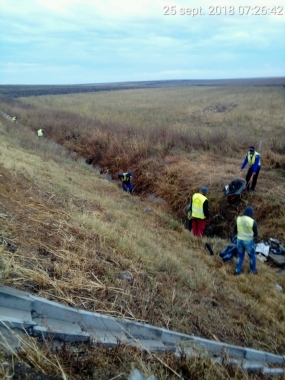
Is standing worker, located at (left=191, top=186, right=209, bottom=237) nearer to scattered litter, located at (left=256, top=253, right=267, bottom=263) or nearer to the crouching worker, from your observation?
scattered litter, located at (left=256, top=253, right=267, bottom=263)

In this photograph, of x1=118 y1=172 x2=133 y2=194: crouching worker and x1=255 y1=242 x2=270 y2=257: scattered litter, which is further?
x1=118 y1=172 x2=133 y2=194: crouching worker

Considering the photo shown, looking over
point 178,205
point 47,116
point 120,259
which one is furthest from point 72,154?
point 120,259

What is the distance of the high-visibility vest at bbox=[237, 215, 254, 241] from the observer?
23.2 ft

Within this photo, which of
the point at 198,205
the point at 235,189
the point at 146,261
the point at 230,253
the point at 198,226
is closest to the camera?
the point at 146,261

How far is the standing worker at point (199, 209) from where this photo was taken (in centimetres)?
868

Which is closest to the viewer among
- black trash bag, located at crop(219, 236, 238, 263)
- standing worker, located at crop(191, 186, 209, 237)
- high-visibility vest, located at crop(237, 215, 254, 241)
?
high-visibility vest, located at crop(237, 215, 254, 241)

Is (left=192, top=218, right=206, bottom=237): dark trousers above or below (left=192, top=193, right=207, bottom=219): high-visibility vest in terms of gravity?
below

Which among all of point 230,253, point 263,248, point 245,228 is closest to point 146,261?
point 245,228

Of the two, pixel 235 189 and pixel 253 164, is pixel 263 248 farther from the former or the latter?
pixel 253 164

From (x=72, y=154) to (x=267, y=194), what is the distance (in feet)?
39.9

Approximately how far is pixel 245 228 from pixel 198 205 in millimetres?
1835

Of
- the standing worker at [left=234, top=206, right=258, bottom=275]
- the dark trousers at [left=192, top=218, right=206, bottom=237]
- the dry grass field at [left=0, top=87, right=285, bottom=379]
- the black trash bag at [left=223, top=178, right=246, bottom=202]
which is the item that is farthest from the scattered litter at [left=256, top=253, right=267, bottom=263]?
the black trash bag at [left=223, top=178, right=246, bottom=202]

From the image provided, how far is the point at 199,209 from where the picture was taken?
8.79m

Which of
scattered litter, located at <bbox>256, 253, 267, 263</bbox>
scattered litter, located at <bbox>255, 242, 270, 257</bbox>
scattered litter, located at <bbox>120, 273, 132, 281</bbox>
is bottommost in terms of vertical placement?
scattered litter, located at <bbox>256, 253, 267, 263</bbox>
